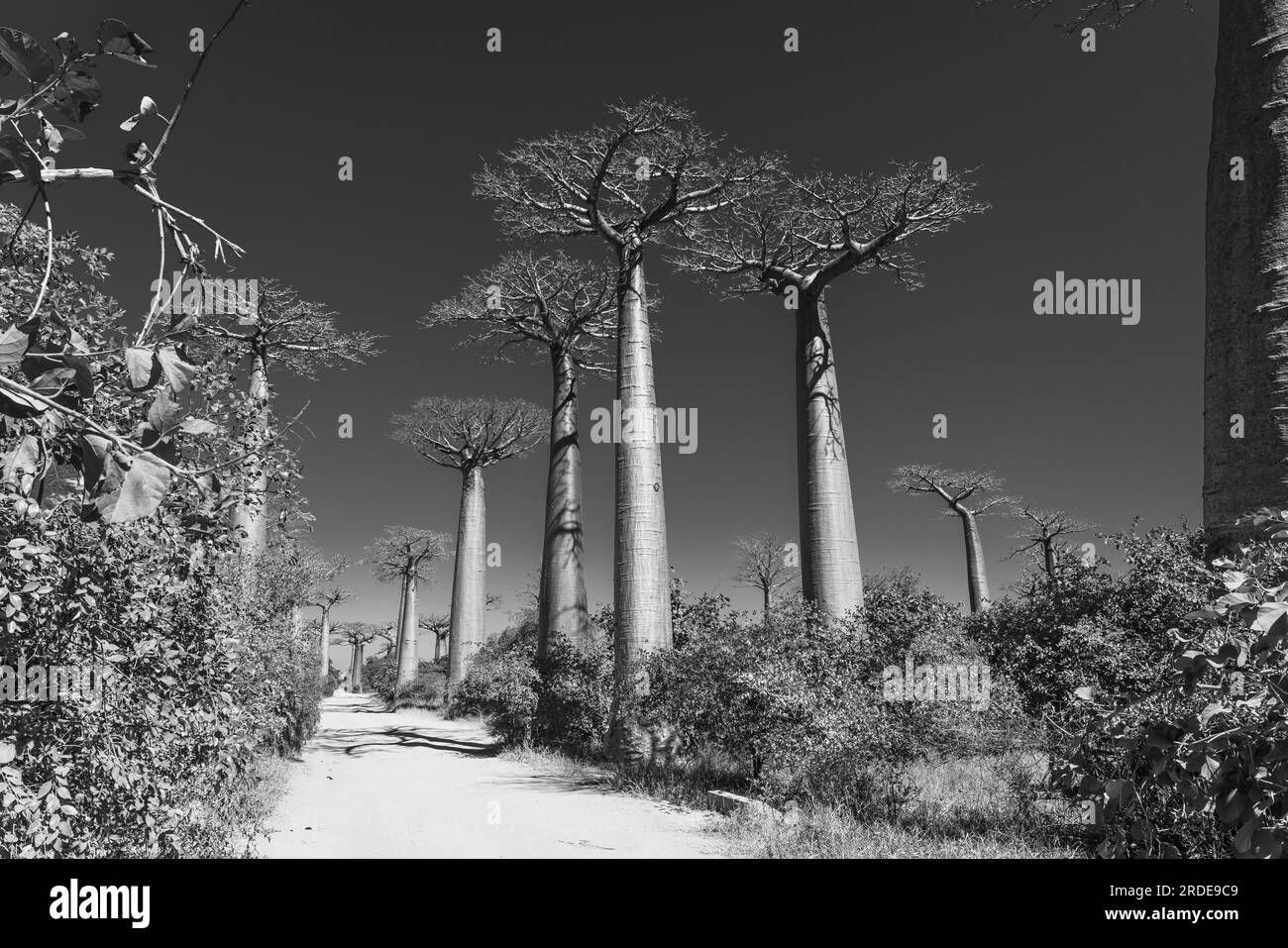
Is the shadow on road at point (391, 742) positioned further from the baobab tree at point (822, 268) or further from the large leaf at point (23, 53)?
the large leaf at point (23, 53)

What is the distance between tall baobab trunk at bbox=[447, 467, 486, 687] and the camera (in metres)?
17.1

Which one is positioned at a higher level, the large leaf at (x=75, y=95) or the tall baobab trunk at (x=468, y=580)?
the large leaf at (x=75, y=95)

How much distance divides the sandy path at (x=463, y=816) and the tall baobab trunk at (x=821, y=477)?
3990mm

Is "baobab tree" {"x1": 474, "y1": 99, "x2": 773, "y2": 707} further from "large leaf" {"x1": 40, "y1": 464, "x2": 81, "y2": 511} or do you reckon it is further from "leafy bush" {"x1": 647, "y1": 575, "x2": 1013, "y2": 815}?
"large leaf" {"x1": 40, "y1": 464, "x2": 81, "y2": 511}

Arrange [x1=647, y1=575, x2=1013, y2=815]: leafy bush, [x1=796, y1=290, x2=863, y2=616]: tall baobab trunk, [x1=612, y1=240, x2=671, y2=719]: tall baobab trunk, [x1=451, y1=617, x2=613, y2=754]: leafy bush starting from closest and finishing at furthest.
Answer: [x1=647, y1=575, x2=1013, y2=815]: leafy bush
[x1=612, y1=240, x2=671, y2=719]: tall baobab trunk
[x1=796, y1=290, x2=863, y2=616]: tall baobab trunk
[x1=451, y1=617, x2=613, y2=754]: leafy bush

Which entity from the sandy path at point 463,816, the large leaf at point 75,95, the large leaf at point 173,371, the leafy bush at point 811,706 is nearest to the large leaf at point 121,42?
the large leaf at point 75,95

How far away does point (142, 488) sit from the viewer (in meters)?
0.63

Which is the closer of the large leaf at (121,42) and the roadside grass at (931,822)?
the large leaf at (121,42)

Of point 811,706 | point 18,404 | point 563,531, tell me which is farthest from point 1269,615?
point 563,531

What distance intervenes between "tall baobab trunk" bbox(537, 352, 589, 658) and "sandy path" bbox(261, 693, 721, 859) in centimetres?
246

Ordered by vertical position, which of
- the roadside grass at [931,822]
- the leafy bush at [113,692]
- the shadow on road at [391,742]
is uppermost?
the leafy bush at [113,692]

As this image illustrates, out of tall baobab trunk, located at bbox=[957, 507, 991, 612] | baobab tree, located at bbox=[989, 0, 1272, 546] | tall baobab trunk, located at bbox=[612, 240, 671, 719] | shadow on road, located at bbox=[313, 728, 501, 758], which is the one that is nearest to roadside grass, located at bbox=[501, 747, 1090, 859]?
tall baobab trunk, located at bbox=[612, 240, 671, 719]

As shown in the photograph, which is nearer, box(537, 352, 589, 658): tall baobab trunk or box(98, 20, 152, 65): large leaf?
box(98, 20, 152, 65): large leaf

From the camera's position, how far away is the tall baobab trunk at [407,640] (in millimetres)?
24339
